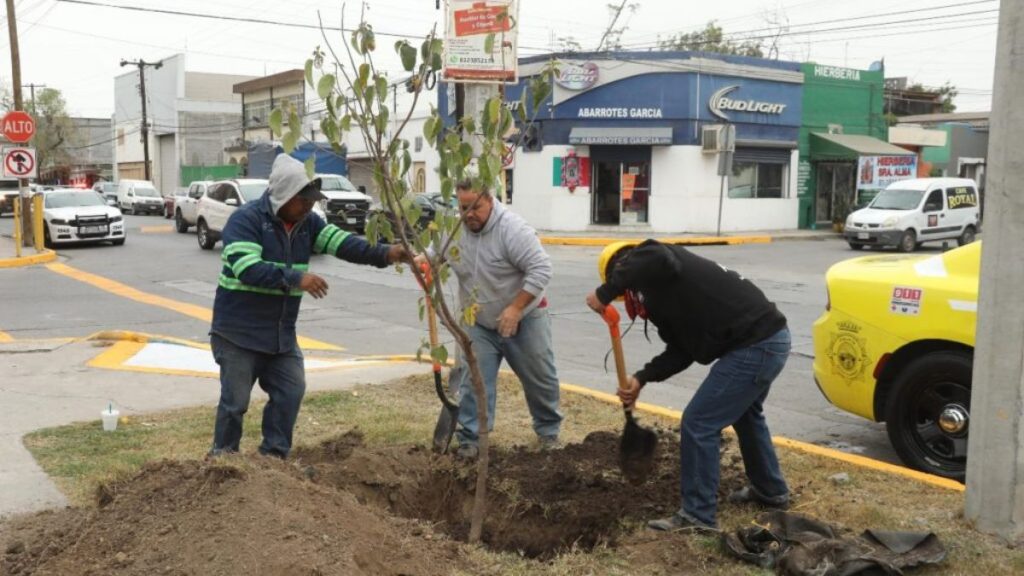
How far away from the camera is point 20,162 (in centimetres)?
1984

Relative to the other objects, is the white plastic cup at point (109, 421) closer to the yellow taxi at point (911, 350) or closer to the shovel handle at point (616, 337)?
the shovel handle at point (616, 337)

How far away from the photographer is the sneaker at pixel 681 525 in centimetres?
434

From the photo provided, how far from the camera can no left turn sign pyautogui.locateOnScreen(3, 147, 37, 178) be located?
19734 mm

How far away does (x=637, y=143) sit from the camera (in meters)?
30.2

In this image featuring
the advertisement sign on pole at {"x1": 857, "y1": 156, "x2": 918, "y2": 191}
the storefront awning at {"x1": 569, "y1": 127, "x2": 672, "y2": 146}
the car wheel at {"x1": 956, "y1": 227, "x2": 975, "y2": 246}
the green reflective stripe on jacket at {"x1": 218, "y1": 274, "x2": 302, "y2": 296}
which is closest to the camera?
the green reflective stripe on jacket at {"x1": 218, "y1": 274, "x2": 302, "y2": 296}

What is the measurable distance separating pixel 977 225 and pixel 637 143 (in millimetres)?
10104

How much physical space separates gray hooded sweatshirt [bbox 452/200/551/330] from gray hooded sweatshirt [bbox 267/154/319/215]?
1133 millimetres

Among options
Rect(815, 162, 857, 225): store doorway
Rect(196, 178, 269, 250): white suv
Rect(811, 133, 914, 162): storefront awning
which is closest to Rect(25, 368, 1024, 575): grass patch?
Rect(196, 178, 269, 250): white suv

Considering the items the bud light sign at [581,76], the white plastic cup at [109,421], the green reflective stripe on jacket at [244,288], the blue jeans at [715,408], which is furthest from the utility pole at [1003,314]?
the bud light sign at [581,76]

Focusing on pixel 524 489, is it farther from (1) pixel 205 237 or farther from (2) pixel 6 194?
(2) pixel 6 194

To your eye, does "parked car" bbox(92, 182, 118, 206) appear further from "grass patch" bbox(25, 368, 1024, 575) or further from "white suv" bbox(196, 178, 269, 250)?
"grass patch" bbox(25, 368, 1024, 575)

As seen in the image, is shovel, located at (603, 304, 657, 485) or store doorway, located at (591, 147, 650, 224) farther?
store doorway, located at (591, 147, 650, 224)

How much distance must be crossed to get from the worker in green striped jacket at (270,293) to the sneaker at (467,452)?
1031 mm

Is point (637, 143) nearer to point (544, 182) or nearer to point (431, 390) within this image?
point (544, 182)
